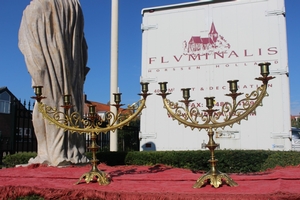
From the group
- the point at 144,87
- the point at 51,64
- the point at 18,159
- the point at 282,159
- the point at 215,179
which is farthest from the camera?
the point at 18,159

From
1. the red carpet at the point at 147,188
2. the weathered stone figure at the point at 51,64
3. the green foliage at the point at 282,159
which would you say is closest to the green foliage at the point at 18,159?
the weathered stone figure at the point at 51,64

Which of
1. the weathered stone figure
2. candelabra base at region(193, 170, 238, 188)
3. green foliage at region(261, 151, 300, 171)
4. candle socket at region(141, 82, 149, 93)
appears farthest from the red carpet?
green foliage at region(261, 151, 300, 171)

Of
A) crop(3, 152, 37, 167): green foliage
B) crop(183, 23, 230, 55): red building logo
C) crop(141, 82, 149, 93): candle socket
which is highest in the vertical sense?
crop(183, 23, 230, 55): red building logo

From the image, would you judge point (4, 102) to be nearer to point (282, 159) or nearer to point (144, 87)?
point (282, 159)

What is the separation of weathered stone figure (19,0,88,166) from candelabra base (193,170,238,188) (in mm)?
2851

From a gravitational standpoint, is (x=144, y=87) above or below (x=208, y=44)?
below

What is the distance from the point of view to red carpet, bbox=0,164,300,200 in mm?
3037

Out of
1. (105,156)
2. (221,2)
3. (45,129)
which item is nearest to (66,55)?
(45,129)

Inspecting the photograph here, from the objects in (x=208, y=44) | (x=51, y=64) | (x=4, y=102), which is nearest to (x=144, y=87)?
(x=51, y=64)

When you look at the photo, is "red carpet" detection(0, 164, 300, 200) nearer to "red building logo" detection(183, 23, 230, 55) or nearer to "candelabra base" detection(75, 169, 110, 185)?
"candelabra base" detection(75, 169, 110, 185)

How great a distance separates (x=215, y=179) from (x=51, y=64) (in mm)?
3666

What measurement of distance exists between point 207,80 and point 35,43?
14.2 ft

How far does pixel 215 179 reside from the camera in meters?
3.70

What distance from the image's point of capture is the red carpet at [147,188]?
120 inches
